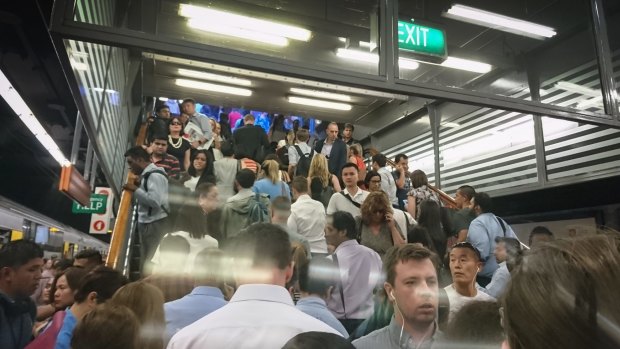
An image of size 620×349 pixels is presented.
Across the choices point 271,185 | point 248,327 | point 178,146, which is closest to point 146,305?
point 248,327

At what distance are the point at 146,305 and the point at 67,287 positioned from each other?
1.64 meters

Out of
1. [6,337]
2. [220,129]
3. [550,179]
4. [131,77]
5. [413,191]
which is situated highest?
[131,77]

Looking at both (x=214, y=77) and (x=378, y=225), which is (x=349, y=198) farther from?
(x=214, y=77)

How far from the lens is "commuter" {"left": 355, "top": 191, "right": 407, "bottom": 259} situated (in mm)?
4066

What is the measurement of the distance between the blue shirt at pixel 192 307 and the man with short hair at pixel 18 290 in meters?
1.44

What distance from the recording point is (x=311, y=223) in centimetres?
445

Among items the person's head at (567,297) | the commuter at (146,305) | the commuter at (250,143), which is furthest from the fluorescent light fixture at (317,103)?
the person's head at (567,297)

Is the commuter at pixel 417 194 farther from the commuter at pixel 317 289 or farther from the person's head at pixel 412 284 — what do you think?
the person's head at pixel 412 284

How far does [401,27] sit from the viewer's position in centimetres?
382

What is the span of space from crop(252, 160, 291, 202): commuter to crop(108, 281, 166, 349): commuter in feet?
9.59

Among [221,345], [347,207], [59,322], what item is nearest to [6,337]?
[59,322]

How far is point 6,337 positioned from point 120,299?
62.7 inches

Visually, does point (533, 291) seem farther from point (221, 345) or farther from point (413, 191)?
point (413, 191)

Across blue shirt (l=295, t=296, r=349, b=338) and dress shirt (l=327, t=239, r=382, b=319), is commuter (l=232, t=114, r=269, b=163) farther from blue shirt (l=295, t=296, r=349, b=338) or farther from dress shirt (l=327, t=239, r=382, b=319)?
blue shirt (l=295, t=296, r=349, b=338)
